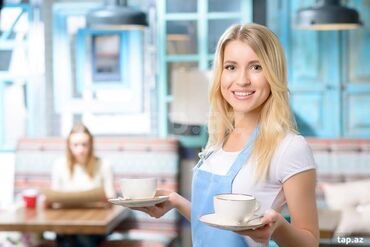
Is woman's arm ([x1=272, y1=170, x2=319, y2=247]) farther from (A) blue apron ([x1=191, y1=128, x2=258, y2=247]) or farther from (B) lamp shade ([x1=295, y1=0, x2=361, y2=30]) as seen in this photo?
(B) lamp shade ([x1=295, y1=0, x2=361, y2=30])

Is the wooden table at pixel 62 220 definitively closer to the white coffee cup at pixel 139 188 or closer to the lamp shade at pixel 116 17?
the lamp shade at pixel 116 17

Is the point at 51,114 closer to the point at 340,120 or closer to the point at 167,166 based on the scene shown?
the point at 167,166

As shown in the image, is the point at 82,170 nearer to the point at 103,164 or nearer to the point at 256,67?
the point at 103,164

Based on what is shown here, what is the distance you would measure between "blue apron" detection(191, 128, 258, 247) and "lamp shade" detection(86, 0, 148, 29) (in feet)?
6.33

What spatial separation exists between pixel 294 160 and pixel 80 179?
6.56ft

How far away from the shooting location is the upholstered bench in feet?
9.71

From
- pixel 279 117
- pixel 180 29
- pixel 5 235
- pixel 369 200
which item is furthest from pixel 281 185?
pixel 180 29

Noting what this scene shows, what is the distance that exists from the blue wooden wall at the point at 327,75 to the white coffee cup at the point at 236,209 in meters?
2.29

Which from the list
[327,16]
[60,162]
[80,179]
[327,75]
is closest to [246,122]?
[327,16]

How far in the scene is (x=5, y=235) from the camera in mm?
2861

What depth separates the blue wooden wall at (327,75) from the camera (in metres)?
3.09

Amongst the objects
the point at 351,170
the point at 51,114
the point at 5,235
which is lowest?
the point at 5,235

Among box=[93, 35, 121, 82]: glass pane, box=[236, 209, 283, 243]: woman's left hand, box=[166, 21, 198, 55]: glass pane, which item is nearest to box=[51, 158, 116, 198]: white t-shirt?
box=[93, 35, 121, 82]: glass pane

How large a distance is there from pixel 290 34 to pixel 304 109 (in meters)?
0.33
